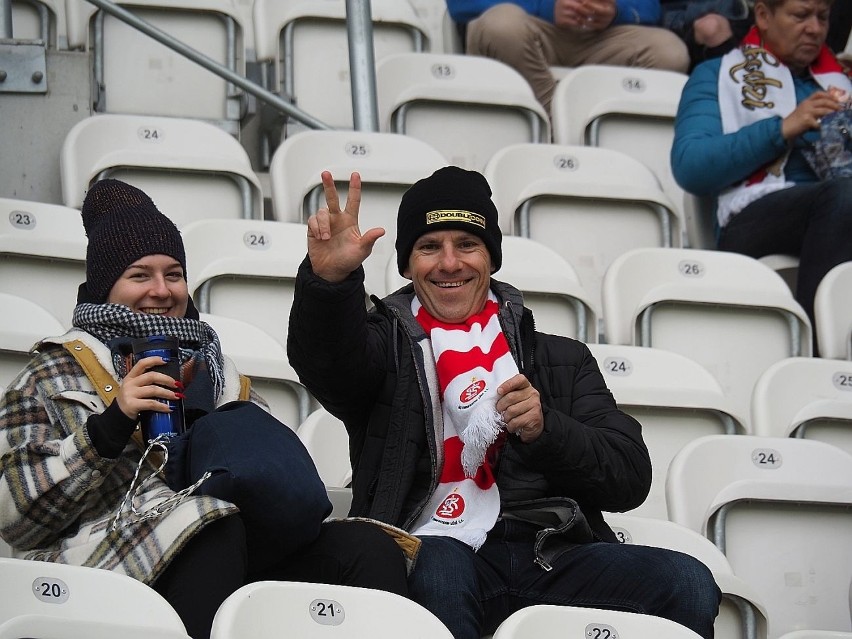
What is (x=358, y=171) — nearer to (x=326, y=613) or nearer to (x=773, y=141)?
(x=773, y=141)

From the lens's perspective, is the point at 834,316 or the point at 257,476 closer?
the point at 257,476

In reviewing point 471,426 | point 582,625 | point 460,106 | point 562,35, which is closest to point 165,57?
point 460,106

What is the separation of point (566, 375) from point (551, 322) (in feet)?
3.05

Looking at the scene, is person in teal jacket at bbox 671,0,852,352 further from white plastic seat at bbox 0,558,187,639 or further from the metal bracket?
white plastic seat at bbox 0,558,187,639

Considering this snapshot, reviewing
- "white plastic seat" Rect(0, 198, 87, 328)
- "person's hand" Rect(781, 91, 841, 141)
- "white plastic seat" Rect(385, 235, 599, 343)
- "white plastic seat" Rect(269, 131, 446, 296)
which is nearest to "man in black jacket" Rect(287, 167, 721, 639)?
"white plastic seat" Rect(385, 235, 599, 343)

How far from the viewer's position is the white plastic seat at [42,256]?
11.4ft

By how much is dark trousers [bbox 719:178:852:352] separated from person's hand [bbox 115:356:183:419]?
2331 millimetres

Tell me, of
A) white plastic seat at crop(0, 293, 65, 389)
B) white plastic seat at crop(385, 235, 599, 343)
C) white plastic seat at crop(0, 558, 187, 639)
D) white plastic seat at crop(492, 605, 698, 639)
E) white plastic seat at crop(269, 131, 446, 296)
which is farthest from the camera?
white plastic seat at crop(269, 131, 446, 296)

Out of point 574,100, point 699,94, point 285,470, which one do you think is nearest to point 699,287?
point 699,94

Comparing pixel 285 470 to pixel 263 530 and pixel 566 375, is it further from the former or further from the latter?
pixel 566 375

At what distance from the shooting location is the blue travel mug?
7.65 feet

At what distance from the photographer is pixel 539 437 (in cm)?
260

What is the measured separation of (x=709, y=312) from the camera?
3951 millimetres

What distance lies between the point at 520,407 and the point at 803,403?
1.32 metres
